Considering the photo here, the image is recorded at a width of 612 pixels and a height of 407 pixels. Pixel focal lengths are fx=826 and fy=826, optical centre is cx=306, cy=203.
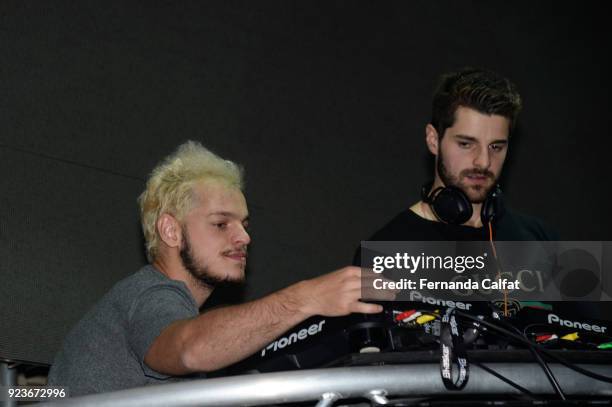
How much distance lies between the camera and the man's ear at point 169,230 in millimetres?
1959

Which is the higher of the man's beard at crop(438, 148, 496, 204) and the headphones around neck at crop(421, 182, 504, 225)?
the man's beard at crop(438, 148, 496, 204)

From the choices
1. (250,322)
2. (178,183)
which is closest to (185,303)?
(250,322)

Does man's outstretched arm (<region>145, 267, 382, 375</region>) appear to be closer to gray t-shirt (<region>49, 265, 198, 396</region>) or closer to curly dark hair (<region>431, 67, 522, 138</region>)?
gray t-shirt (<region>49, 265, 198, 396</region>)

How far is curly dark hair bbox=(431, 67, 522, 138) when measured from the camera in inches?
85.8

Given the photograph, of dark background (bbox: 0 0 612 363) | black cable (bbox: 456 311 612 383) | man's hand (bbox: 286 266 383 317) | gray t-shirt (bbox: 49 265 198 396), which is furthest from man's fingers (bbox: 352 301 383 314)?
dark background (bbox: 0 0 612 363)

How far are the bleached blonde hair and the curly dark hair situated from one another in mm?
569

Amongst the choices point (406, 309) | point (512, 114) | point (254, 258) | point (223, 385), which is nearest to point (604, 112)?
point (512, 114)

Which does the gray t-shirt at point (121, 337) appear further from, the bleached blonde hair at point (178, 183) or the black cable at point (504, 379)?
the black cable at point (504, 379)

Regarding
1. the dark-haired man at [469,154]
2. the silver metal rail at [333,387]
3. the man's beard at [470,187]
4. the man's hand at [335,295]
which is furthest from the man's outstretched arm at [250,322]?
the man's beard at [470,187]

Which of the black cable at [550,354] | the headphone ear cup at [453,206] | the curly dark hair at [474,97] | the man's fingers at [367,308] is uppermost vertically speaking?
the curly dark hair at [474,97]

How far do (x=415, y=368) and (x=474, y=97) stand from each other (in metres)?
1.27

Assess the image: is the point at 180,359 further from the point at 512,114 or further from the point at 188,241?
the point at 512,114

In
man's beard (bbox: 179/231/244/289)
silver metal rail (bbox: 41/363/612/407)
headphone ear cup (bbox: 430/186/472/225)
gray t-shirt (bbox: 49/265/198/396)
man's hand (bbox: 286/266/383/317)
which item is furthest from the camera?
man's beard (bbox: 179/231/244/289)

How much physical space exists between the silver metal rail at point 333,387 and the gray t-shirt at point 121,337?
39 centimetres
